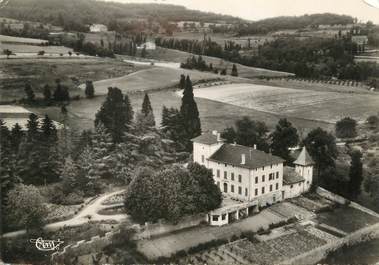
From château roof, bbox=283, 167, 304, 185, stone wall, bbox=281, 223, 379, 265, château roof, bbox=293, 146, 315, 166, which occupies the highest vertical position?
château roof, bbox=293, 146, 315, 166

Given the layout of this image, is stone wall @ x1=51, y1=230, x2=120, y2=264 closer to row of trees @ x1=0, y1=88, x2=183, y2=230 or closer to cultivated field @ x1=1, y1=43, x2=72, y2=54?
row of trees @ x1=0, y1=88, x2=183, y2=230

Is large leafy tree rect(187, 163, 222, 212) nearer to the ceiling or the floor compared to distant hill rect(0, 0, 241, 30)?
nearer to the floor

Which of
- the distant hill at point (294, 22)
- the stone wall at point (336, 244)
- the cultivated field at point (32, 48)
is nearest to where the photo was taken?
the stone wall at point (336, 244)

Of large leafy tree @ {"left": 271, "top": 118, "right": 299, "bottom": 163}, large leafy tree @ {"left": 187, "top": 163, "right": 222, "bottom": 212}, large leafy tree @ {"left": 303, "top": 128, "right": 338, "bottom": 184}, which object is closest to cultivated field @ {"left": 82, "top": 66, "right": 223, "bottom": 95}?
large leafy tree @ {"left": 271, "top": 118, "right": 299, "bottom": 163}

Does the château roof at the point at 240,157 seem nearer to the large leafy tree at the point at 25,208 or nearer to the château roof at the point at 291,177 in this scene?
the château roof at the point at 291,177

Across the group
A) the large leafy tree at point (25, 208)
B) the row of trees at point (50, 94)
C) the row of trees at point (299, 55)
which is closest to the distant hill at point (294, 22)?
the row of trees at point (299, 55)

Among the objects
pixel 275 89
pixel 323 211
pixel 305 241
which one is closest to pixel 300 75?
pixel 275 89

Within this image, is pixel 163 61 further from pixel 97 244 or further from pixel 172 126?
pixel 97 244
